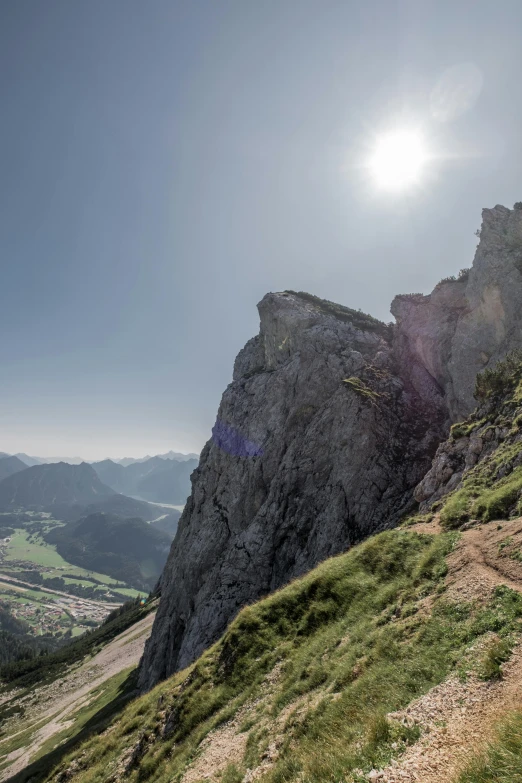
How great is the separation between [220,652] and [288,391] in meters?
48.9

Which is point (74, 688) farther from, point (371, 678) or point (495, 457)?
point (495, 457)

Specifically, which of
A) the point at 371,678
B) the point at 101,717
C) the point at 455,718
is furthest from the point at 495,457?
the point at 101,717

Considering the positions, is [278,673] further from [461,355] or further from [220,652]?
[461,355]

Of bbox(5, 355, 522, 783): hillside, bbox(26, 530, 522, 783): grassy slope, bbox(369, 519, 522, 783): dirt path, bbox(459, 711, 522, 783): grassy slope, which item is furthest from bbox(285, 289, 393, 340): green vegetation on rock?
bbox(459, 711, 522, 783): grassy slope

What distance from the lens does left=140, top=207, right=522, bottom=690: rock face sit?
47.2 m

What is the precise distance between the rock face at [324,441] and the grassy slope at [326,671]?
22335 mm

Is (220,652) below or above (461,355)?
below

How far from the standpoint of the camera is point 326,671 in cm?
1419

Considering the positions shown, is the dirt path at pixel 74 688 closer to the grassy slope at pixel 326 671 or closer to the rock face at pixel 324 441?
the rock face at pixel 324 441

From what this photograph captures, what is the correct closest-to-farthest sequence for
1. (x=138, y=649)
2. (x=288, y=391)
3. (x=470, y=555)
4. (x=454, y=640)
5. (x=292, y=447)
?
(x=454, y=640) → (x=470, y=555) → (x=292, y=447) → (x=288, y=391) → (x=138, y=649)

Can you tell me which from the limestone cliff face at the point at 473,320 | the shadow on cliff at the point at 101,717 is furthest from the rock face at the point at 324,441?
the shadow on cliff at the point at 101,717

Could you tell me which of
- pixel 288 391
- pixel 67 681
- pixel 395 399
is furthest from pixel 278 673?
pixel 67 681

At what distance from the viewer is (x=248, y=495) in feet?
196

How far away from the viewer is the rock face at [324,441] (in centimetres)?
4722
